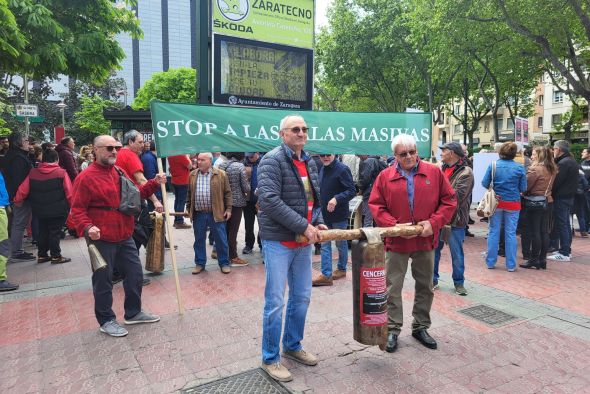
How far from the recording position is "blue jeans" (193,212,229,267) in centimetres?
652

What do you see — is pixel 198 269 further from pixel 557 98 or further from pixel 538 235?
pixel 557 98

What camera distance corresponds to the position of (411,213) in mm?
3787

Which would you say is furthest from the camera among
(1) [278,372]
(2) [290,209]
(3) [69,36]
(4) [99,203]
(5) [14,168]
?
(3) [69,36]

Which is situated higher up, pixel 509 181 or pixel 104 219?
pixel 509 181

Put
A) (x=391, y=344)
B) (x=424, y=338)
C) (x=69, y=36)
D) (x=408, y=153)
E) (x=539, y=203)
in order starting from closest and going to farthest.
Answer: (x=408, y=153), (x=391, y=344), (x=424, y=338), (x=539, y=203), (x=69, y=36)

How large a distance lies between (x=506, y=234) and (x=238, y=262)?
4212mm

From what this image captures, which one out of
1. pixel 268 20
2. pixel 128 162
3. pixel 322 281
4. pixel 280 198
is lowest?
pixel 322 281

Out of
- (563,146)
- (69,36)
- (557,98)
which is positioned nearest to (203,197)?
(69,36)

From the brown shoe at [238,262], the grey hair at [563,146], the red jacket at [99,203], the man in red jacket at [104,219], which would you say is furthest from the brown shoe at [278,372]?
the grey hair at [563,146]

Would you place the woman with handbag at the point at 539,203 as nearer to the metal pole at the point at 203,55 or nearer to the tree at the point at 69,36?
the metal pole at the point at 203,55

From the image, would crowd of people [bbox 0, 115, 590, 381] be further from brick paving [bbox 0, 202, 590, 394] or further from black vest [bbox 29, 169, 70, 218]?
brick paving [bbox 0, 202, 590, 394]

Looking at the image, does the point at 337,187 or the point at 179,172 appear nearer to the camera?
the point at 337,187

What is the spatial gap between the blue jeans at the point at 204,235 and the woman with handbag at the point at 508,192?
411 cm

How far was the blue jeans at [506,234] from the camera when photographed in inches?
257
